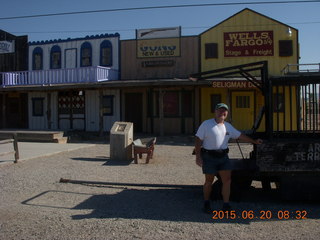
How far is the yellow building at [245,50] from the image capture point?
1780cm

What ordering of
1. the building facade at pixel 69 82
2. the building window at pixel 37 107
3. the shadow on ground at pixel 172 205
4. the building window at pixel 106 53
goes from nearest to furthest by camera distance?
the shadow on ground at pixel 172 205
the building facade at pixel 69 82
the building window at pixel 106 53
the building window at pixel 37 107

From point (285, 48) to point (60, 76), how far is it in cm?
1171

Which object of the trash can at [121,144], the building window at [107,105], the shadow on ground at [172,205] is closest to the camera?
the shadow on ground at [172,205]

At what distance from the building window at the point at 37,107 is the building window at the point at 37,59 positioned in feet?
6.86

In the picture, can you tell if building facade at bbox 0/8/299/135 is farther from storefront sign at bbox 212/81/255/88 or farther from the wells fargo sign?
storefront sign at bbox 212/81/255/88

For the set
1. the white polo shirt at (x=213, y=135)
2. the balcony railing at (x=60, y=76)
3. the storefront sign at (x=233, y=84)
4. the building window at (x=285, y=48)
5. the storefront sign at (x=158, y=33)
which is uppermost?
the storefront sign at (x=158, y=33)

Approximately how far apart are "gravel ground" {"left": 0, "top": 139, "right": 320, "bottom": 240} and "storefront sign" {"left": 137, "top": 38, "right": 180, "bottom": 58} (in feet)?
35.9

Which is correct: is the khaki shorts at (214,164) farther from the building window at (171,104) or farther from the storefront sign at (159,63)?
the storefront sign at (159,63)

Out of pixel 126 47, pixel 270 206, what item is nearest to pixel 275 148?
pixel 270 206

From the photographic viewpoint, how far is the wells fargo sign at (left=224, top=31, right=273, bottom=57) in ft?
58.8

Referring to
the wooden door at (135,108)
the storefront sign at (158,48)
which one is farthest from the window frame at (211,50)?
the wooden door at (135,108)

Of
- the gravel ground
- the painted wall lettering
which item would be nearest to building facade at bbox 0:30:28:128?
the gravel ground

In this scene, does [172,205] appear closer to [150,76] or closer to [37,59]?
[150,76]

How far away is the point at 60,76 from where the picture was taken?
64.7ft
